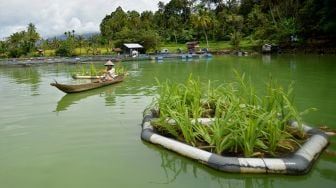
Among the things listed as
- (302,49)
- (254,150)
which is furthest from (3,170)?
(302,49)

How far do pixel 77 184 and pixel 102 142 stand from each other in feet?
6.12

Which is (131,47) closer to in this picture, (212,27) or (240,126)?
(212,27)

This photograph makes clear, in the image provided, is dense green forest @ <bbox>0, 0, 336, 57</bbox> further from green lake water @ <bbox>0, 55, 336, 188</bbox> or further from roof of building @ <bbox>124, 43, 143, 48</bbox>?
green lake water @ <bbox>0, 55, 336, 188</bbox>

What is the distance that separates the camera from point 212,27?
5297 cm

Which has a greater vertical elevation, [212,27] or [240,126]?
[212,27]

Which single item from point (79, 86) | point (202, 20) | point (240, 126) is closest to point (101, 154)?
point (240, 126)

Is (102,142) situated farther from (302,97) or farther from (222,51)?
(222,51)

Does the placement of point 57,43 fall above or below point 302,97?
above

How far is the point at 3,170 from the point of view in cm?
556

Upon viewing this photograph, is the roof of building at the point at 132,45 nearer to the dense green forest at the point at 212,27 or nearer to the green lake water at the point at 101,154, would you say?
the dense green forest at the point at 212,27

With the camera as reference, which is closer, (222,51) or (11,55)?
(222,51)

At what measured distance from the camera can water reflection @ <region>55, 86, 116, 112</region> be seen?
10.8 meters

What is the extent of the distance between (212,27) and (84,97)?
141ft

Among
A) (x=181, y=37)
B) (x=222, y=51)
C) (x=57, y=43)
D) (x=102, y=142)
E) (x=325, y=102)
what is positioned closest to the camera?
(x=102, y=142)
